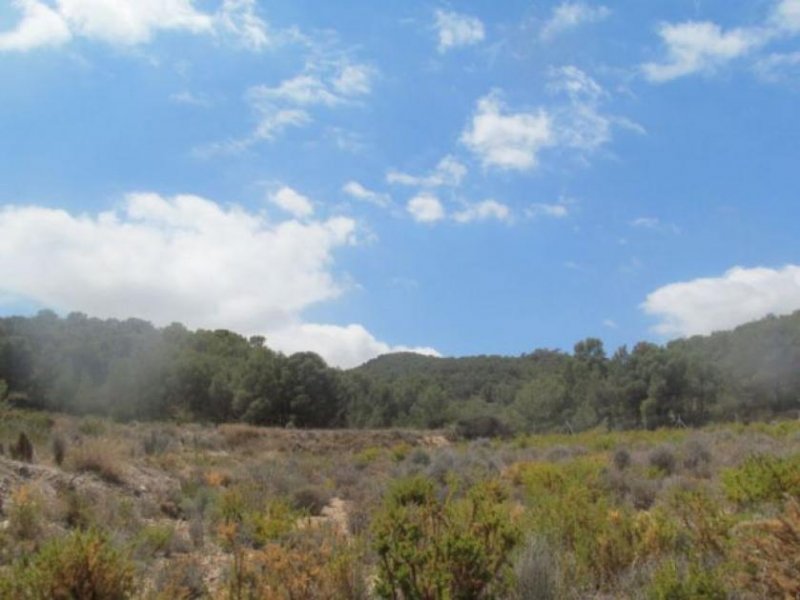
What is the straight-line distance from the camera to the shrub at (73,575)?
4.80m

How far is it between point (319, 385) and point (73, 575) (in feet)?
190

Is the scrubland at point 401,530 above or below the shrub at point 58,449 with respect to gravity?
below

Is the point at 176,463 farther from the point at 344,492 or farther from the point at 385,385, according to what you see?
the point at 385,385

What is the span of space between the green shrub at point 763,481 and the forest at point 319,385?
3975cm

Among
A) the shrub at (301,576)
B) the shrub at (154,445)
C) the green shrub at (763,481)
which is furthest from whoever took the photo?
the shrub at (154,445)

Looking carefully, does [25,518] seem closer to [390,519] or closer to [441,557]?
[390,519]

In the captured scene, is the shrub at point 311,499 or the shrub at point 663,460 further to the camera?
the shrub at point 663,460

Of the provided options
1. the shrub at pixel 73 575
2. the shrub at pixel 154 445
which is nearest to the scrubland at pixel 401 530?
the shrub at pixel 73 575

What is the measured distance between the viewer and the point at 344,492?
14172 mm

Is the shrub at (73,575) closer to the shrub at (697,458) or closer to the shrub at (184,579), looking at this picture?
the shrub at (184,579)

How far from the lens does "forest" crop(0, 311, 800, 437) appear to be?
56.8 meters

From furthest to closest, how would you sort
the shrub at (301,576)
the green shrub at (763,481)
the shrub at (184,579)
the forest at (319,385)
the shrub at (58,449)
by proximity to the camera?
the forest at (319,385), the shrub at (58,449), the green shrub at (763,481), the shrub at (184,579), the shrub at (301,576)

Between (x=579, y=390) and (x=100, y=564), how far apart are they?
70109 millimetres

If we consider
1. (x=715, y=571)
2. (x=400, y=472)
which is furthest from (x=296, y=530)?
(x=400, y=472)
